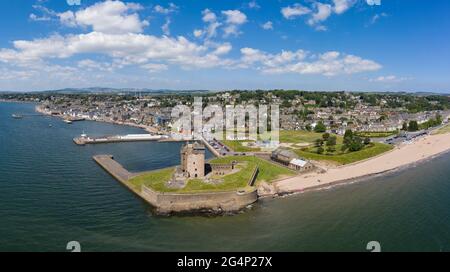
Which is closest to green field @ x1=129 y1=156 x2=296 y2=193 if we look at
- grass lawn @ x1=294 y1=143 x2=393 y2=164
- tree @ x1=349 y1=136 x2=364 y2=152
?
grass lawn @ x1=294 y1=143 x2=393 y2=164

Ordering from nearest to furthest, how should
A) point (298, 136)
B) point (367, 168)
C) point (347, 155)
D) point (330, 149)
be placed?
point (367, 168) < point (347, 155) < point (330, 149) < point (298, 136)

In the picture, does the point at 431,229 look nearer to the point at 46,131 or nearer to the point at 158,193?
the point at 158,193

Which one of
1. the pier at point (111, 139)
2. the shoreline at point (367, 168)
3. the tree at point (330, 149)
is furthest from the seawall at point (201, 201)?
the pier at point (111, 139)

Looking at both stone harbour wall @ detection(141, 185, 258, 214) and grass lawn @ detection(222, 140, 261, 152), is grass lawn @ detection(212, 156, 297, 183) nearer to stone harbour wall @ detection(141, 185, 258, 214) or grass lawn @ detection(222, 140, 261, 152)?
stone harbour wall @ detection(141, 185, 258, 214)

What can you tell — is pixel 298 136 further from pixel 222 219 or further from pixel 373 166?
pixel 222 219

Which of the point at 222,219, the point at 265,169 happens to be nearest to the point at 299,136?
the point at 265,169

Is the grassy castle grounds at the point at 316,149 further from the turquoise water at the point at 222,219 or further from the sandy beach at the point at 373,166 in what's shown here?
the turquoise water at the point at 222,219

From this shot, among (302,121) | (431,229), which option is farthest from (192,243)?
(302,121)
